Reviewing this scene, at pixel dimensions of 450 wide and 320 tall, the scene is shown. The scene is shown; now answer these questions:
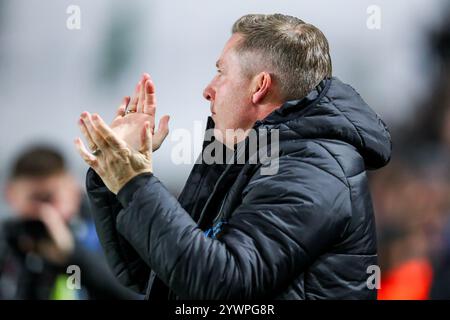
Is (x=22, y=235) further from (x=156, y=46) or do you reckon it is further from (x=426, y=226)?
(x=426, y=226)

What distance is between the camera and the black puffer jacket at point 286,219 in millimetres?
939

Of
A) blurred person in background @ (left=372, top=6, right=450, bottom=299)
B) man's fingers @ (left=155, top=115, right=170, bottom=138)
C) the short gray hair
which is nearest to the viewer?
the short gray hair

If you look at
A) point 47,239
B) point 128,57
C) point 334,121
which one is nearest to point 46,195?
point 47,239

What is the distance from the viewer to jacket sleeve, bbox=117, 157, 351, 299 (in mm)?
933

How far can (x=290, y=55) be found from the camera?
3.79 feet

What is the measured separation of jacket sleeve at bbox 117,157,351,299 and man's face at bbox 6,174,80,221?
55.1 inches

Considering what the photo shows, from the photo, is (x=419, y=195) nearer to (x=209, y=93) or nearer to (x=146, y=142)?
(x=209, y=93)

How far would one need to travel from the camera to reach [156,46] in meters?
2.85

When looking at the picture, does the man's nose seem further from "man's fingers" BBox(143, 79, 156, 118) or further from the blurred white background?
the blurred white background

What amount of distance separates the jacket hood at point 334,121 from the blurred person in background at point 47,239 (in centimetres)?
122

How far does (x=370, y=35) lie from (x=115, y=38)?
112cm

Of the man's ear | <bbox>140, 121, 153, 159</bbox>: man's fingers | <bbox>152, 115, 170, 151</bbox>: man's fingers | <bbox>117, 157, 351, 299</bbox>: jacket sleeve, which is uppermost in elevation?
the man's ear

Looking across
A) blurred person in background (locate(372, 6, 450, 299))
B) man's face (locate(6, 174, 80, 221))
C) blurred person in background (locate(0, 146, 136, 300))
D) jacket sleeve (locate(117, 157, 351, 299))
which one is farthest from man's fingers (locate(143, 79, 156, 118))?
blurred person in background (locate(372, 6, 450, 299))

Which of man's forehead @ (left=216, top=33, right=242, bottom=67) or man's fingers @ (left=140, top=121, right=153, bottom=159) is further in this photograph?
man's forehead @ (left=216, top=33, right=242, bottom=67)
